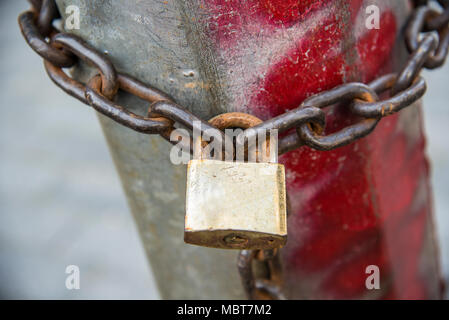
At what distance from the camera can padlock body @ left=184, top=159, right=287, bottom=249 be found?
1.83 feet

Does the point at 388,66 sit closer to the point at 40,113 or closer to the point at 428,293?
the point at 428,293

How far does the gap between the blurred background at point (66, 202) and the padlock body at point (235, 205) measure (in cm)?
151

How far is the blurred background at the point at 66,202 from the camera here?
6.74ft

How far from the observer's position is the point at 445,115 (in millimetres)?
2479

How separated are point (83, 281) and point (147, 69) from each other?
64.6 inches

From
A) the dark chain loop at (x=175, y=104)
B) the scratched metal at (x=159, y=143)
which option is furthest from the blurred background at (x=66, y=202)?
the dark chain loop at (x=175, y=104)

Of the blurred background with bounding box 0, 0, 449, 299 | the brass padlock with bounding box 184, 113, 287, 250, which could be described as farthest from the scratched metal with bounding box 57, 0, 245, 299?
the blurred background with bounding box 0, 0, 449, 299

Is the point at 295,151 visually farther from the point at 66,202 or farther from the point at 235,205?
the point at 66,202

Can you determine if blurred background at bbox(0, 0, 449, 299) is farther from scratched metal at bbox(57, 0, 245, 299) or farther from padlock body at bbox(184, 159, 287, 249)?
padlock body at bbox(184, 159, 287, 249)

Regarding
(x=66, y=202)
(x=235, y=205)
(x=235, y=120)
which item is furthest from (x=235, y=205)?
(x=66, y=202)

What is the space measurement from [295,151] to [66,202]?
1.95m

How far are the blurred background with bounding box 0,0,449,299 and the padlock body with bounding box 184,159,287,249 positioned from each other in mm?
1513

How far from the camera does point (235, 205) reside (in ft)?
1.86

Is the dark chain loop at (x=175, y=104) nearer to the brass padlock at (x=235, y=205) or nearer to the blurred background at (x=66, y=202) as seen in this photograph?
the brass padlock at (x=235, y=205)
